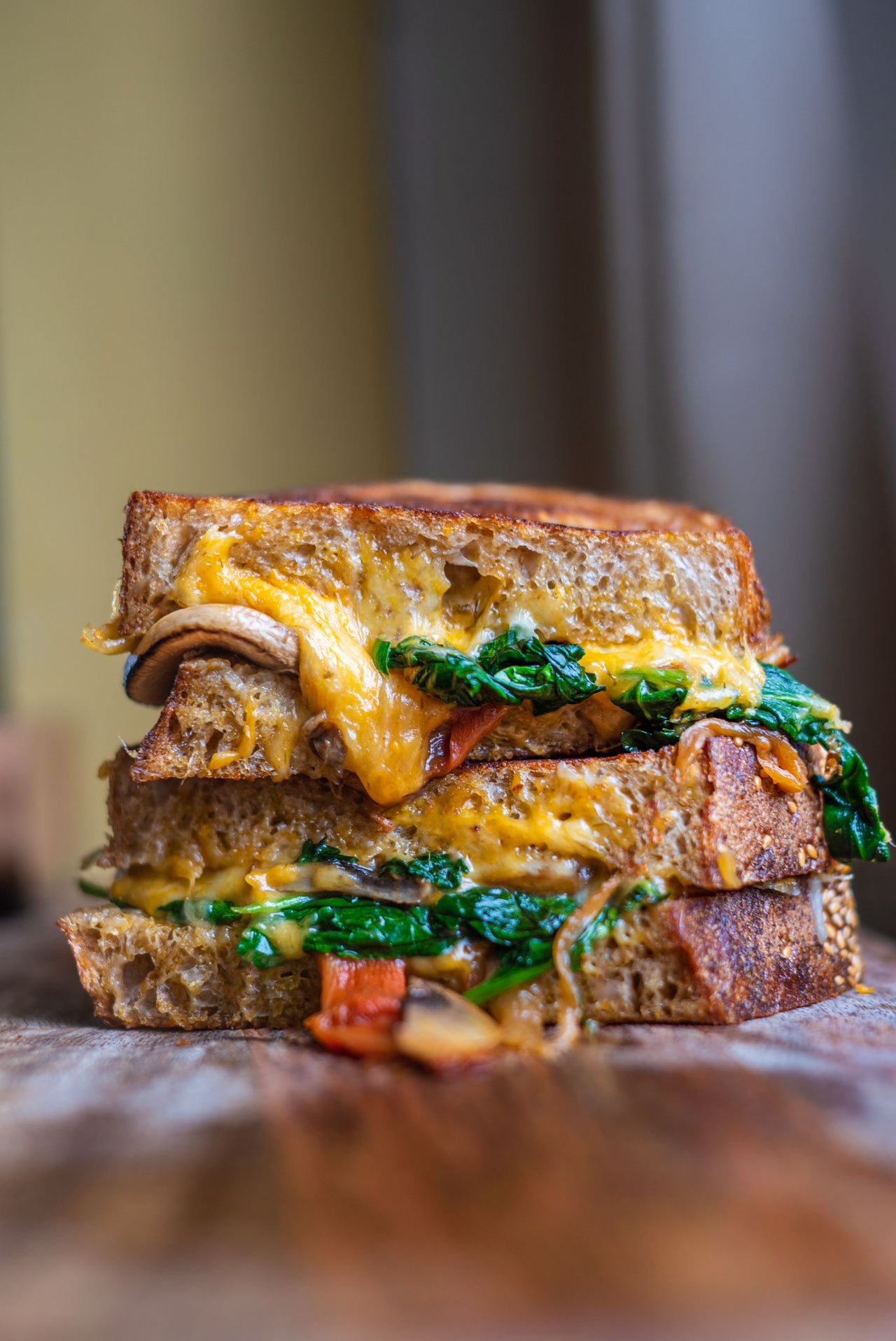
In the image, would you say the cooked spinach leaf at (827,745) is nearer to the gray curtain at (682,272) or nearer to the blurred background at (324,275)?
the gray curtain at (682,272)

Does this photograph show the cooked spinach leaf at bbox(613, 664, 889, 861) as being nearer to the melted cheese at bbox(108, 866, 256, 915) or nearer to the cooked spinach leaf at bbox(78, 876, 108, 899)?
the melted cheese at bbox(108, 866, 256, 915)

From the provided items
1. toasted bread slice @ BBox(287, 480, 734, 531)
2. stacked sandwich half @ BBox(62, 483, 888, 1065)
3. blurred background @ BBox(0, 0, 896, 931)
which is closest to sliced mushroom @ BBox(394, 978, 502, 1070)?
stacked sandwich half @ BBox(62, 483, 888, 1065)

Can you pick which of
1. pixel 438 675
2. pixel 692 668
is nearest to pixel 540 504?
pixel 692 668

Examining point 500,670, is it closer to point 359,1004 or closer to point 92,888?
point 359,1004

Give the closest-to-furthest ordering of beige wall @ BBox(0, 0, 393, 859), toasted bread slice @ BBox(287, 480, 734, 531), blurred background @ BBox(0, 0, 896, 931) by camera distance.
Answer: toasted bread slice @ BBox(287, 480, 734, 531) → blurred background @ BBox(0, 0, 896, 931) → beige wall @ BBox(0, 0, 393, 859)

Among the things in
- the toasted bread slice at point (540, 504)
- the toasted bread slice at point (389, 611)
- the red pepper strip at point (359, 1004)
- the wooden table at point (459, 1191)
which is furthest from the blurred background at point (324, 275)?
the wooden table at point (459, 1191)
